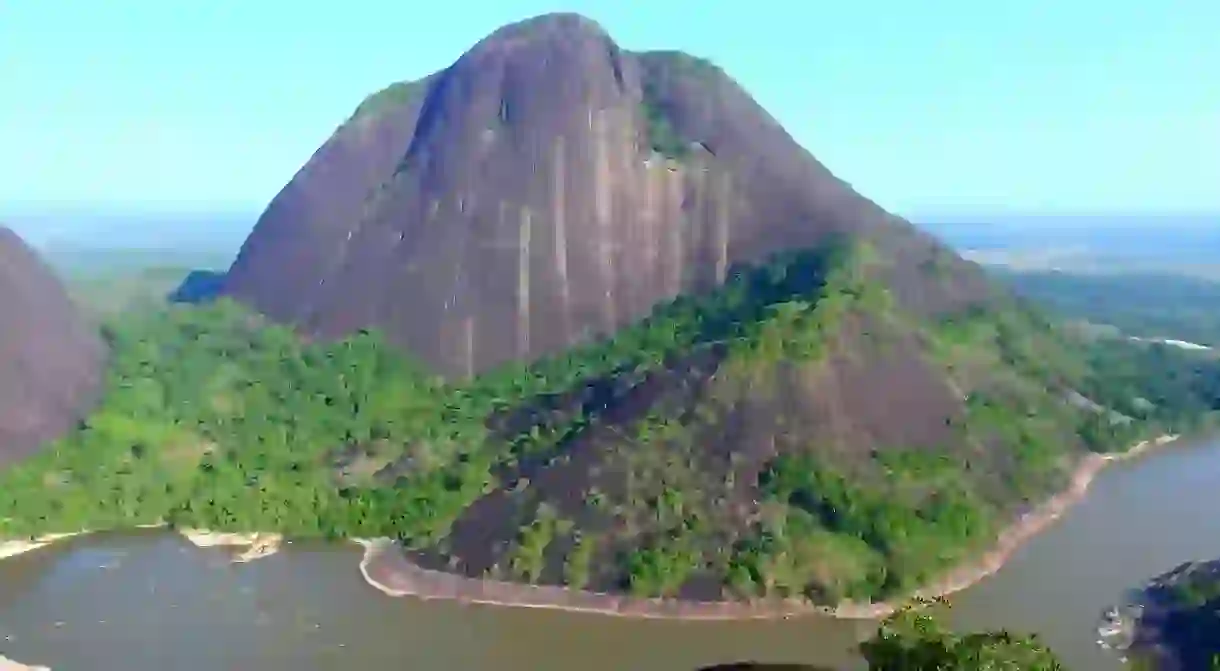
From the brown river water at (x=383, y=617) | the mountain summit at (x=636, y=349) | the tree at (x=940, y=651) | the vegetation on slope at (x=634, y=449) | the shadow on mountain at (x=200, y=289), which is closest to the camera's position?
the tree at (x=940, y=651)

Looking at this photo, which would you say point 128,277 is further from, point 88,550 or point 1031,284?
point 1031,284

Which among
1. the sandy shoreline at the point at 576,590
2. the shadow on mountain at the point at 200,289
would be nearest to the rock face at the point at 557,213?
the shadow on mountain at the point at 200,289

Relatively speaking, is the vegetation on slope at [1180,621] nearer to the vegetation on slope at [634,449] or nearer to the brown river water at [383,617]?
the brown river water at [383,617]

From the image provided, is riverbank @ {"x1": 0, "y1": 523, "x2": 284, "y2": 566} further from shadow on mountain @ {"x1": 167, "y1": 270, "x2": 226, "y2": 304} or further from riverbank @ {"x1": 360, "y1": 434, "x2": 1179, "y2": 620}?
shadow on mountain @ {"x1": 167, "y1": 270, "x2": 226, "y2": 304}

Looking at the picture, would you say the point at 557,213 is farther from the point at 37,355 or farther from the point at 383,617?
the point at 383,617

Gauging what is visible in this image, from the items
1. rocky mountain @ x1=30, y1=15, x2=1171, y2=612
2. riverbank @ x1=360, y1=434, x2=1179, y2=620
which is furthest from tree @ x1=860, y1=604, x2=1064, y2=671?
rocky mountain @ x1=30, y1=15, x2=1171, y2=612
